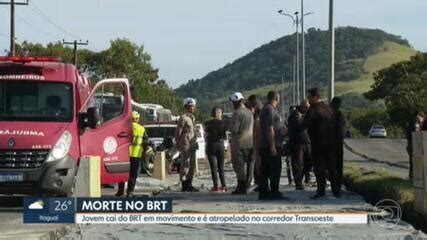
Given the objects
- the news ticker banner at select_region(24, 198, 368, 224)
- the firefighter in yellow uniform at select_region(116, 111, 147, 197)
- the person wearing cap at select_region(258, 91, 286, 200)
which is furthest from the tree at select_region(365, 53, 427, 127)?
the news ticker banner at select_region(24, 198, 368, 224)

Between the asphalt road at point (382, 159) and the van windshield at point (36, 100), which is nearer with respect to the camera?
the van windshield at point (36, 100)

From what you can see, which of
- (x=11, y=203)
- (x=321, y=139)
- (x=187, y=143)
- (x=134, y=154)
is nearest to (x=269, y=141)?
(x=321, y=139)

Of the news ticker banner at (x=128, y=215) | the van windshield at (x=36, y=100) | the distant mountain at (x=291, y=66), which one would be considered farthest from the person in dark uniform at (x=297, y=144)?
the distant mountain at (x=291, y=66)

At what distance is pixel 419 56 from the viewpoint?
89188 mm

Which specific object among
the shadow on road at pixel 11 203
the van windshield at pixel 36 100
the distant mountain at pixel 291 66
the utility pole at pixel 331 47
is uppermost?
the distant mountain at pixel 291 66

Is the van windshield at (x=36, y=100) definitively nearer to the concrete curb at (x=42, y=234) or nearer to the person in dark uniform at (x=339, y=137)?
the concrete curb at (x=42, y=234)

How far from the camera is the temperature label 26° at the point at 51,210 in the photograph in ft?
31.4

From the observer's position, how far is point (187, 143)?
16656 millimetres

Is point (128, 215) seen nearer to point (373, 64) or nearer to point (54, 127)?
point (54, 127)

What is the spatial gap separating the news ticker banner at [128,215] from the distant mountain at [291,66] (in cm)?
13832

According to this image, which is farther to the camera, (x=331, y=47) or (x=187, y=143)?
(x=331, y=47)

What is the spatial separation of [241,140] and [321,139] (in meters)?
1.96

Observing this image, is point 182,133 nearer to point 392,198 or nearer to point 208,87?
point 392,198

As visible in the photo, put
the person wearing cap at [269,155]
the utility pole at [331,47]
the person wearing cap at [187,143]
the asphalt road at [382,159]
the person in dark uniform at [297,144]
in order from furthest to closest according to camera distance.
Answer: the asphalt road at [382,159]
the utility pole at [331,47]
the person wearing cap at [187,143]
the person in dark uniform at [297,144]
the person wearing cap at [269,155]
